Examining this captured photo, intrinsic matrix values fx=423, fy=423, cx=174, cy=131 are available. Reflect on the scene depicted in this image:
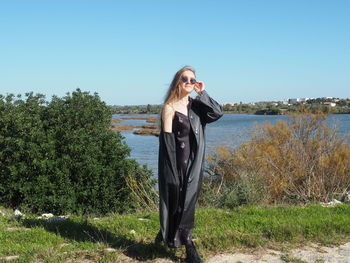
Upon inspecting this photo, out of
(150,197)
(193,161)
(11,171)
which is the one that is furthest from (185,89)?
(11,171)

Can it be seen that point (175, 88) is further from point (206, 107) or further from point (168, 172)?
point (168, 172)

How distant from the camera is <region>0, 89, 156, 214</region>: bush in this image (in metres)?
8.87

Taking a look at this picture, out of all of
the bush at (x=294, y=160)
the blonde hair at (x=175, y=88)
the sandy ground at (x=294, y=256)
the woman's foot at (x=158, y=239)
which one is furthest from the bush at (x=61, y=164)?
the blonde hair at (x=175, y=88)

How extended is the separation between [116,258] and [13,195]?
18.0 ft

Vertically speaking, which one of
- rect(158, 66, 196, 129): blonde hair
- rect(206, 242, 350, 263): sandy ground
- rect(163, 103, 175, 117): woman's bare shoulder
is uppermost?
rect(158, 66, 196, 129): blonde hair

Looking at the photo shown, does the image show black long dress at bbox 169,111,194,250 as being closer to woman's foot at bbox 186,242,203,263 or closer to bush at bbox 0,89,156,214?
woman's foot at bbox 186,242,203,263

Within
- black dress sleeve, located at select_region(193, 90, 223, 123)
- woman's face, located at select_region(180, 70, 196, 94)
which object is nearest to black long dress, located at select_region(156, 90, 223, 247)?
black dress sleeve, located at select_region(193, 90, 223, 123)

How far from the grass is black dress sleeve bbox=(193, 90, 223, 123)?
4.86 feet

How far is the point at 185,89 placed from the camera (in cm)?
457

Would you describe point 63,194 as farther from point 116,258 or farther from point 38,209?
point 116,258

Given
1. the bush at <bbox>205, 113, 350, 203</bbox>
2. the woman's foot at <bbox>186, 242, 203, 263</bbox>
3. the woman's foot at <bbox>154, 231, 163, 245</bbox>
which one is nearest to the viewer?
the woman's foot at <bbox>186, 242, 203, 263</bbox>

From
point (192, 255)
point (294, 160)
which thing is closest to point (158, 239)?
point (192, 255)

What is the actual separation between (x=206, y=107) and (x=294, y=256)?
75.5 inches

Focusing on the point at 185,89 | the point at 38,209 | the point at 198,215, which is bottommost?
the point at 38,209
